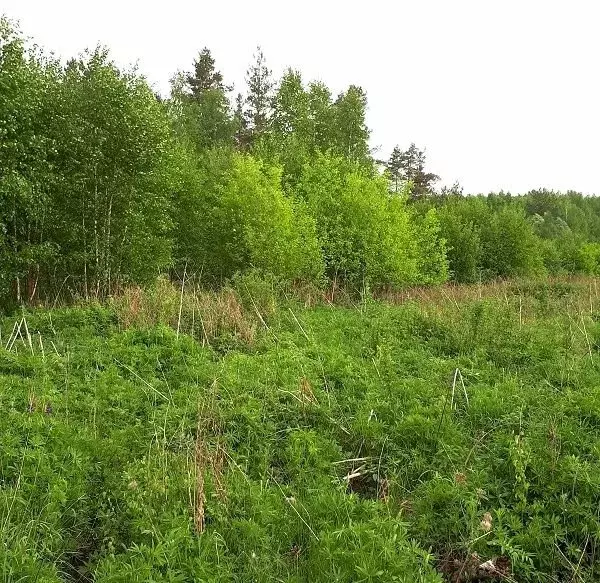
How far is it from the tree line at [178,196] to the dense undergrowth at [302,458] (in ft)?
17.0

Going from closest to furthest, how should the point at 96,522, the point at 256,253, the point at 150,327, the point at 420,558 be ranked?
the point at 420,558
the point at 96,522
the point at 150,327
the point at 256,253

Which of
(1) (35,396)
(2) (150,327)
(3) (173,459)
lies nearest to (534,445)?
(3) (173,459)

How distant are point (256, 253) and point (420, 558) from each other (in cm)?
1378

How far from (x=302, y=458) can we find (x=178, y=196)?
599 inches

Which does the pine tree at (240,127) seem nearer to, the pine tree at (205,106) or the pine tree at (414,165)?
the pine tree at (205,106)

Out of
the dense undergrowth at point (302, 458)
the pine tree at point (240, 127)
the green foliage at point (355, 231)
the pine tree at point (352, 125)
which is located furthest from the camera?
the pine tree at point (240, 127)

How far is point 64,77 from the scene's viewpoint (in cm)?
1383

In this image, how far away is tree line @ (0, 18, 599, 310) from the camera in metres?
12.4

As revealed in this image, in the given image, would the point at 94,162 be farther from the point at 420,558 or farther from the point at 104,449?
the point at 420,558

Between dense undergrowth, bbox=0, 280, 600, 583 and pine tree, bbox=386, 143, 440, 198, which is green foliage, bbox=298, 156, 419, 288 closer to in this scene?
dense undergrowth, bbox=0, 280, 600, 583

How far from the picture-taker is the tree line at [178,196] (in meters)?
12.4

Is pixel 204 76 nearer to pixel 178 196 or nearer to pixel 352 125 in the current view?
pixel 352 125

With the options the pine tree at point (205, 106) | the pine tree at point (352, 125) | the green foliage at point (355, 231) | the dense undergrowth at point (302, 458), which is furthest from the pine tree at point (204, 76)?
the dense undergrowth at point (302, 458)

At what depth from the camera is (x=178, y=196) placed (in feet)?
61.5
